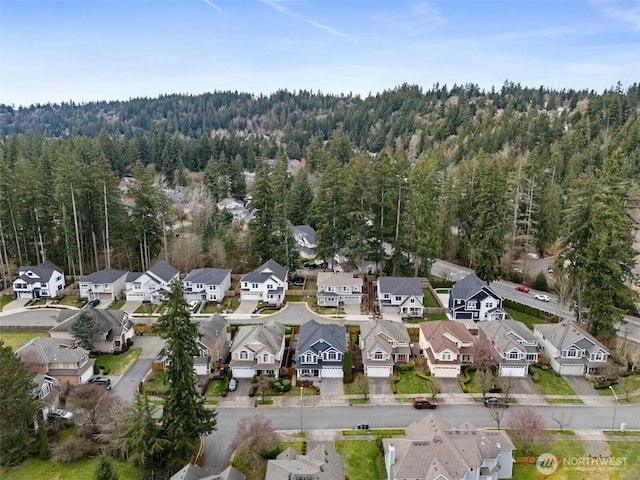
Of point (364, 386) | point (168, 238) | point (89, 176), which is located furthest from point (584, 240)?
point (89, 176)

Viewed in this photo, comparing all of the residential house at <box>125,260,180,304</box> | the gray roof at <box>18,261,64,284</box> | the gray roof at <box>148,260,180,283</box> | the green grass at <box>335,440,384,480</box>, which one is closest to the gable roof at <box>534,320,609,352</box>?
the green grass at <box>335,440,384,480</box>

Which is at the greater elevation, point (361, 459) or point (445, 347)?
point (445, 347)

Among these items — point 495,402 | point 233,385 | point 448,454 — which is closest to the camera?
point 448,454

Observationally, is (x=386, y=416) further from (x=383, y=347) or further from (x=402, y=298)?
(x=402, y=298)

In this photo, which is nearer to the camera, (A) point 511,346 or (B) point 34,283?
(A) point 511,346

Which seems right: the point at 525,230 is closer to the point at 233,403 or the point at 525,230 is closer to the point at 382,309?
the point at 382,309

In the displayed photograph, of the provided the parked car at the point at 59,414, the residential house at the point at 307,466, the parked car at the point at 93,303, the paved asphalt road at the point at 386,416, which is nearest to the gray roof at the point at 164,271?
the parked car at the point at 93,303

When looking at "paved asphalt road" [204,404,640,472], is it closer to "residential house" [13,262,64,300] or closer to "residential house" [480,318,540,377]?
"residential house" [480,318,540,377]

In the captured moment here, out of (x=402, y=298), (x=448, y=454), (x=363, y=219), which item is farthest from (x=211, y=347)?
(x=363, y=219)
